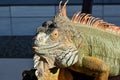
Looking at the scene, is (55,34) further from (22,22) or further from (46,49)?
(22,22)

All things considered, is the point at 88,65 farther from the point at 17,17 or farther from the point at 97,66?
the point at 17,17

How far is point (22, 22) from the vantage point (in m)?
9.41

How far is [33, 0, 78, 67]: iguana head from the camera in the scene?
70.9 inches

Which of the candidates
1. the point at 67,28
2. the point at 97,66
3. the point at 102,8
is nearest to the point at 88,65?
the point at 97,66

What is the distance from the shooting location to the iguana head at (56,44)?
180 cm

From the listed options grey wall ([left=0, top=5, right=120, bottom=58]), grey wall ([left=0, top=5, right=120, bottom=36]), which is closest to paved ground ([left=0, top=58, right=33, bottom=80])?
grey wall ([left=0, top=5, right=120, bottom=58])

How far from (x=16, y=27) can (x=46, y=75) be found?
289 inches

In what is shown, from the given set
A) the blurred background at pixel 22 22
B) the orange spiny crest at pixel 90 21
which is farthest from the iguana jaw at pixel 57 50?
the blurred background at pixel 22 22

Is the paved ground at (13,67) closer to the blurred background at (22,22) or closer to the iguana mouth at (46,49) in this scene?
the blurred background at (22,22)

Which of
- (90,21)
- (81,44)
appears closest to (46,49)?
(81,44)

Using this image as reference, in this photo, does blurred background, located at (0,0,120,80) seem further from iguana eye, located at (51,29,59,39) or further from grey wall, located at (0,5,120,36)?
iguana eye, located at (51,29,59,39)

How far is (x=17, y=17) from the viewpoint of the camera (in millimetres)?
10102

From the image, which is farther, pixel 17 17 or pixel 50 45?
pixel 17 17

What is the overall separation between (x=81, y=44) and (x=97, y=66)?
118mm
